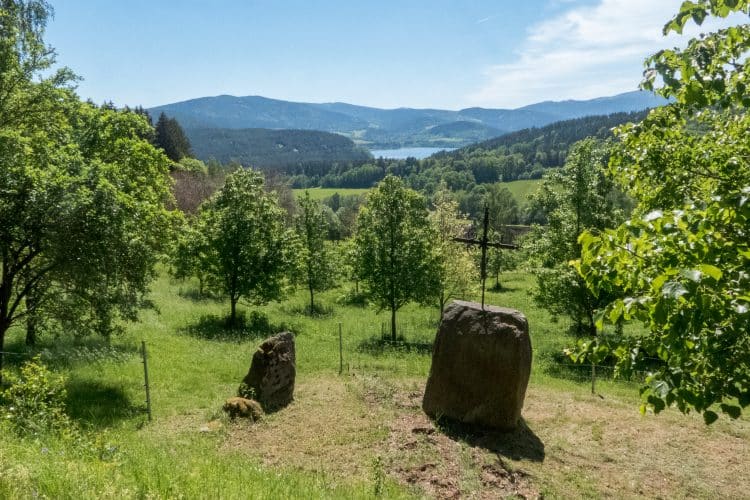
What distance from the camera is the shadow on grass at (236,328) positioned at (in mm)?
23578

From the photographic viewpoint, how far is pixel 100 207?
41.4 ft

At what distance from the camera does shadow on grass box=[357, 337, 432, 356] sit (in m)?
22.6

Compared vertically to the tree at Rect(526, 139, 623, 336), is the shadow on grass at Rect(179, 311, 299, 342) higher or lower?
lower

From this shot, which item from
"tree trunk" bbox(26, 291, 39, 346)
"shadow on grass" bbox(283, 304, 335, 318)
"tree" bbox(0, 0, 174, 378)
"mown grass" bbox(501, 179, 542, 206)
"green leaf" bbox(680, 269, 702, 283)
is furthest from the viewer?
"mown grass" bbox(501, 179, 542, 206)

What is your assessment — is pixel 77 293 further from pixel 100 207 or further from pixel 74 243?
pixel 100 207

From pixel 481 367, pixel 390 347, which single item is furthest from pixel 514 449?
pixel 390 347

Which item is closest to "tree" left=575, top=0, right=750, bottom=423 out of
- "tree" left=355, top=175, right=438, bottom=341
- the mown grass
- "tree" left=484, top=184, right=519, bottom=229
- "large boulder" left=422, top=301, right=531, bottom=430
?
"large boulder" left=422, top=301, right=531, bottom=430

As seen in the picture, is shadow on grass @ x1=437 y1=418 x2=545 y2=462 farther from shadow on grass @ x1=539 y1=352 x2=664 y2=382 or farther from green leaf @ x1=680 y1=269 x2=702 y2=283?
green leaf @ x1=680 y1=269 x2=702 y2=283

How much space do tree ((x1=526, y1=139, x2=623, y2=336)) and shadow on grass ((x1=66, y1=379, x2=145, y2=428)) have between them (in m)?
17.1

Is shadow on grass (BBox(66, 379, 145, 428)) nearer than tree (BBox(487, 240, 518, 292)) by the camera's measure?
Yes

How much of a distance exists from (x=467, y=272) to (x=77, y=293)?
24164 mm

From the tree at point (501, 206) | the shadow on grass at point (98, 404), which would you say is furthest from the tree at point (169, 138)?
the shadow on grass at point (98, 404)

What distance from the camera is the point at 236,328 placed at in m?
25.8

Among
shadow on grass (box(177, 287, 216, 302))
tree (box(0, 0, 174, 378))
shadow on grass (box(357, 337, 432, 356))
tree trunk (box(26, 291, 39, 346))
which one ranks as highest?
tree (box(0, 0, 174, 378))
